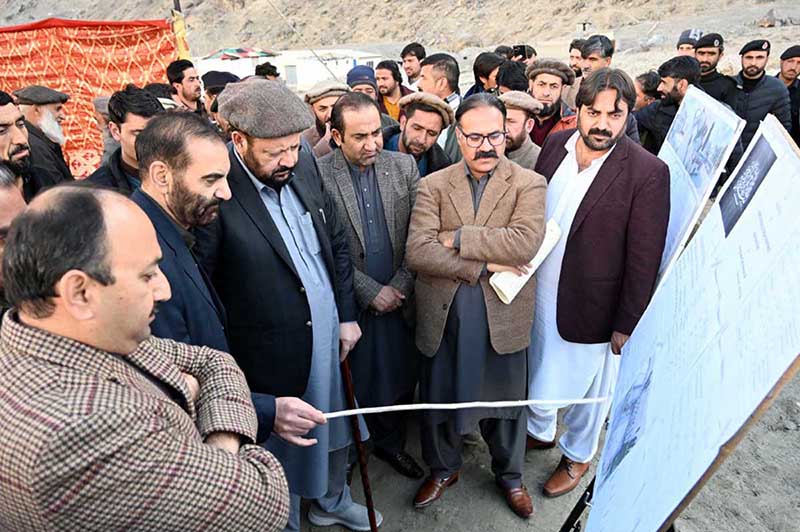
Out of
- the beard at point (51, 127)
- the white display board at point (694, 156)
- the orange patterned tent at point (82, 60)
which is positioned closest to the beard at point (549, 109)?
the white display board at point (694, 156)

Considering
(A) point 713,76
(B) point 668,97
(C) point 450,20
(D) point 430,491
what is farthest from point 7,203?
(C) point 450,20

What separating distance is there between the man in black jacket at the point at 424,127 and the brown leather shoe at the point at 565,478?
172 cm

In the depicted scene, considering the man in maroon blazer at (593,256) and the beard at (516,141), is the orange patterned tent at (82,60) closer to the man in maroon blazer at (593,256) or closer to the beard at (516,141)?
the beard at (516,141)

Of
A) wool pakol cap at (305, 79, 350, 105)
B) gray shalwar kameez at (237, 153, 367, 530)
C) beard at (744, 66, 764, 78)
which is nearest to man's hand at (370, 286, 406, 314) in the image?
gray shalwar kameez at (237, 153, 367, 530)

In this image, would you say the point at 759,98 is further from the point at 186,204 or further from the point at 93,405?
the point at 93,405

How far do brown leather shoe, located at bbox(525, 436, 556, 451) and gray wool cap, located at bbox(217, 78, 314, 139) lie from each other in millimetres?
2128

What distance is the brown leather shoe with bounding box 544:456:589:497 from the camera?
276 centimetres

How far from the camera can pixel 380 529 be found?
8.67 feet

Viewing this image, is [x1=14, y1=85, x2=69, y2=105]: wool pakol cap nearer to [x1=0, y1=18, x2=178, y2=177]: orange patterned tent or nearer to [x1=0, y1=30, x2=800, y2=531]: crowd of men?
[x1=0, y1=30, x2=800, y2=531]: crowd of men

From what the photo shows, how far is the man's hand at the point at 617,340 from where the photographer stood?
2428 mm

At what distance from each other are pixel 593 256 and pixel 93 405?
6.67 ft

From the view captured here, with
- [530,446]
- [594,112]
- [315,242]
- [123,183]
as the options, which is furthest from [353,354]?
[594,112]

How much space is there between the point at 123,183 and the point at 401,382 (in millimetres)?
1720

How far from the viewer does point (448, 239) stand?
2410mm
